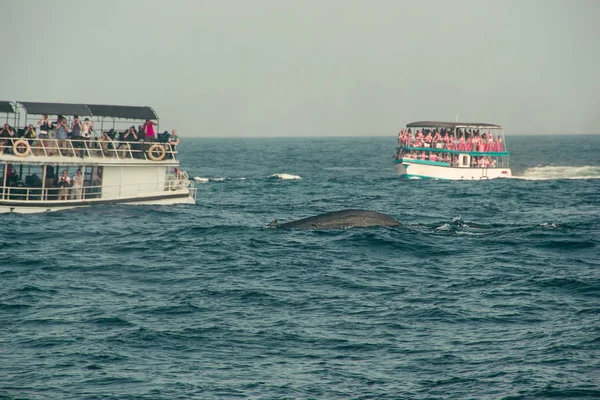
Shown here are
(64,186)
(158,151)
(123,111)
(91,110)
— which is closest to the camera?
(64,186)

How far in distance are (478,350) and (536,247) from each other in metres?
13.7

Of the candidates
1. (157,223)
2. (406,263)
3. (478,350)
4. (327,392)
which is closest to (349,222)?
(406,263)

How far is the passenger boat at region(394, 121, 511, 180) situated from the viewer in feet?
226

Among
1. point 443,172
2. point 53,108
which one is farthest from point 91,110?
point 443,172

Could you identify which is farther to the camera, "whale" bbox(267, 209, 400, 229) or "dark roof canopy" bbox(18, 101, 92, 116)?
"dark roof canopy" bbox(18, 101, 92, 116)

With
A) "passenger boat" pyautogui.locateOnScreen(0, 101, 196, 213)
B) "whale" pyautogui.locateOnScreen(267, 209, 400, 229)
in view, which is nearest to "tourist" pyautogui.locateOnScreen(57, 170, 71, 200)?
"passenger boat" pyautogui.locateOnScreen(0, 101, 196, 213)

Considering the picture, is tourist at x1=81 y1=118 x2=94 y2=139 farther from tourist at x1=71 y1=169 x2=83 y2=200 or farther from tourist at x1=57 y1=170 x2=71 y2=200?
tourist at x1=57 y1=170 x2=71 y2=200

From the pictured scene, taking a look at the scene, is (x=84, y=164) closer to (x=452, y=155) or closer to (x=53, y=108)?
(x=53, y=108)

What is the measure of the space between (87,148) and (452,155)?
40173 mm

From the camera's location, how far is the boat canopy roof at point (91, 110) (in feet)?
125

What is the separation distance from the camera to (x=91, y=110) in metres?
40.4

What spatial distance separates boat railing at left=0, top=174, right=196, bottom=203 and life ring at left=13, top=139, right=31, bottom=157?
164 cm

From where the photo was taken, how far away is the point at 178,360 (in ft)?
50.3

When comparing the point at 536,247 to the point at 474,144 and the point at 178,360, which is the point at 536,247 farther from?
the point at 474,144
